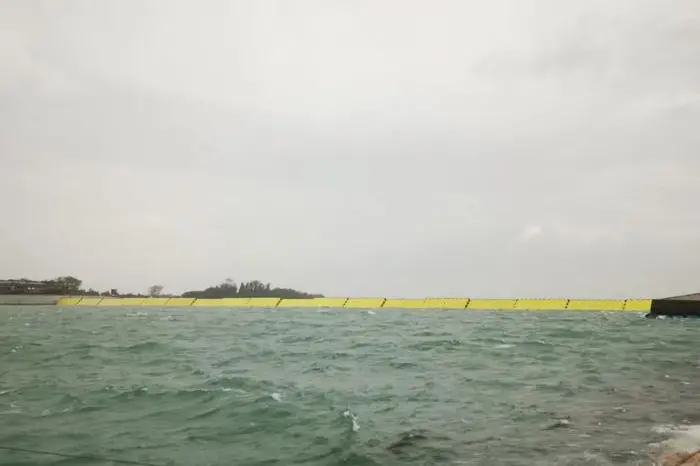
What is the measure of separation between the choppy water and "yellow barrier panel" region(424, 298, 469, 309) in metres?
61.6

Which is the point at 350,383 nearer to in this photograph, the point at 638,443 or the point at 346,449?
the point at 346,449

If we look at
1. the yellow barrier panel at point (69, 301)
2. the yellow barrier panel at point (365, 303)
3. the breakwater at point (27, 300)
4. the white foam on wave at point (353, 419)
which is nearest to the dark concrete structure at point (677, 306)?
the yellow barrier panel at point (365, 303)

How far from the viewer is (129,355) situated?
88.4 feet

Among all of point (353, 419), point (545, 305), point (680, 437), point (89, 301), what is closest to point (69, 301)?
point (89, 301)

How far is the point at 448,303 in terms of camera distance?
298ft

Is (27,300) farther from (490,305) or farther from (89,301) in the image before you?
(490,305)

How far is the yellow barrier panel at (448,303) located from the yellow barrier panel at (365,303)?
985cm

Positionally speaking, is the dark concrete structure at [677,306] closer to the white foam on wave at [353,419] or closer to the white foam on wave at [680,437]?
the white foam on wave at [680,437]

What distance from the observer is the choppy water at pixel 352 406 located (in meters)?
10.5

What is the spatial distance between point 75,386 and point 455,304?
77.3 m

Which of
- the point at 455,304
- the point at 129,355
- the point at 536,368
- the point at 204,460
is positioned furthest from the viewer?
the point at 455,304

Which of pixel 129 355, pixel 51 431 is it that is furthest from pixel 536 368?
pixel 129 355

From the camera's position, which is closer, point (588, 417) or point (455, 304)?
point (588, 417)

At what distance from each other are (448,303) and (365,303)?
59.0 ft
